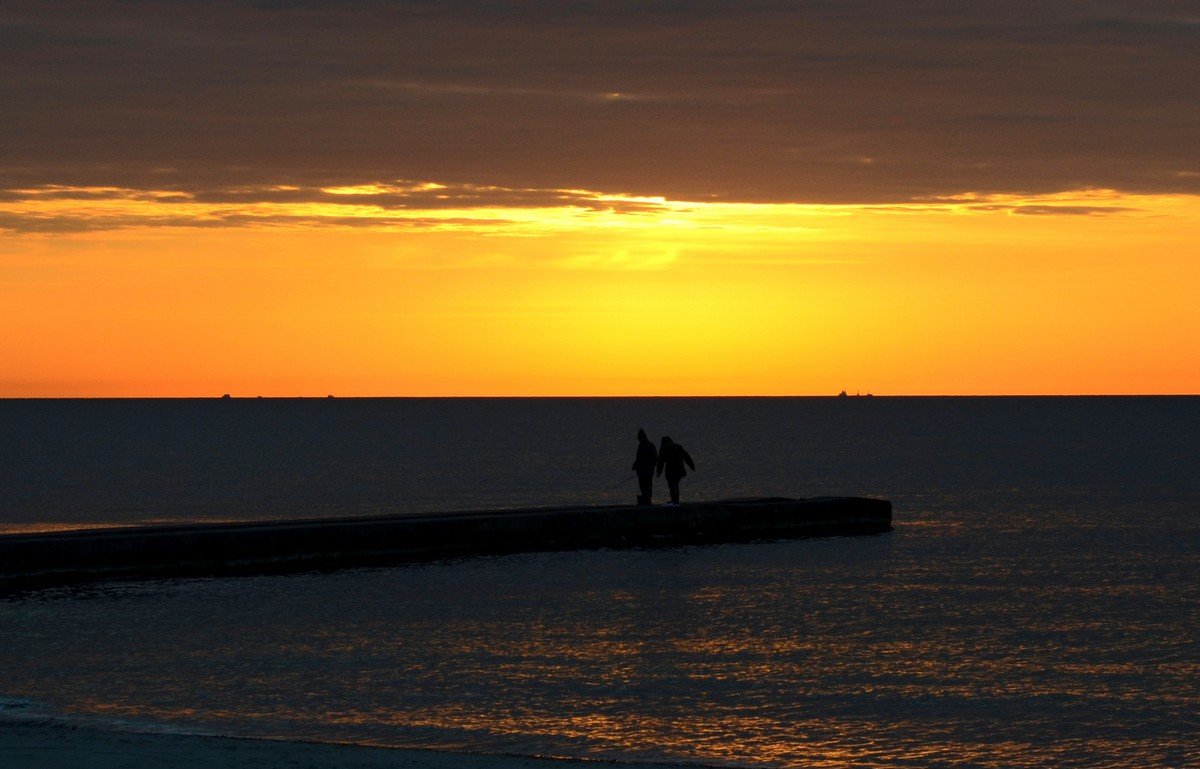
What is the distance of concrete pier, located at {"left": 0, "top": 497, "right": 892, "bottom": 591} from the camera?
30500mm

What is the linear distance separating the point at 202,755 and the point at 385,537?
2111 cm

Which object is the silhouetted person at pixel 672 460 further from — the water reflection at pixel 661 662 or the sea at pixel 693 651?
the water reflection at pixel 661 662

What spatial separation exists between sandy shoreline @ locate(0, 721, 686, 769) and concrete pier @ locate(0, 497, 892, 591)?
1471 centimetres

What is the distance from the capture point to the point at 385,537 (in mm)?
35688

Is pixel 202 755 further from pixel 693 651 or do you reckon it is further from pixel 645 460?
pixel 645 460

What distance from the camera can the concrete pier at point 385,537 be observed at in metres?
30.5

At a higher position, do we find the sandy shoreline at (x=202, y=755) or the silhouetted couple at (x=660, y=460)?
the silhouetted couple at (x=660, y=460)

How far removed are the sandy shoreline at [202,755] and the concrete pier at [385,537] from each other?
14707 mm

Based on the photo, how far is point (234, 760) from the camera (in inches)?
566

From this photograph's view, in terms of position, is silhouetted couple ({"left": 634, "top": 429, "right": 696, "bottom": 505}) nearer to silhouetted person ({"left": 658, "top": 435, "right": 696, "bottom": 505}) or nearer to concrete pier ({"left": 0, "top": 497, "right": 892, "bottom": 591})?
silhouetted person ({"left": 658, "top": 435, "right": 696, "bottom": 505})

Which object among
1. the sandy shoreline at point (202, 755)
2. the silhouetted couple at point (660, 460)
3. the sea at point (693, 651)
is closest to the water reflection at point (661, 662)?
the sea at point (693, 651)

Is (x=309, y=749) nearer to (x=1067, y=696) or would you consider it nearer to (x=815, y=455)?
(x=1067, y=696)

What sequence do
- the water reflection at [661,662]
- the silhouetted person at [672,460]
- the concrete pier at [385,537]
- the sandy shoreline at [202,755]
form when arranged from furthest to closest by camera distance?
the silhouetted person at [672,460] → the concrete pier at [385,537] → the water reflection at [661,662] → the sandy shoreline at [202,755]

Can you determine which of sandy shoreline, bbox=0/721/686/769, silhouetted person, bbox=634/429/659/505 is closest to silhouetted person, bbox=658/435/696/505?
silhouetted person, bbox=634/429/659/505
